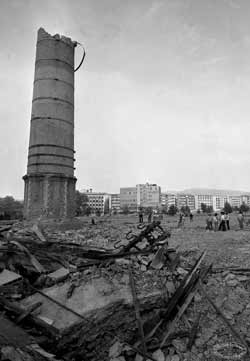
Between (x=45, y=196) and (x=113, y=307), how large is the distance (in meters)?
7.28

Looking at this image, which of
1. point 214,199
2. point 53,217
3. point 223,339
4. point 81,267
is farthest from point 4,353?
point 214,199

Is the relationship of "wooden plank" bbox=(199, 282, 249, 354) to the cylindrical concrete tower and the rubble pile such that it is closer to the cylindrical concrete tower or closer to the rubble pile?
the rubble pile

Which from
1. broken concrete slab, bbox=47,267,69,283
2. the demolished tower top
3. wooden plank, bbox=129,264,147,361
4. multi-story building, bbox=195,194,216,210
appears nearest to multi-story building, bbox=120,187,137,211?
multi-story building, bbox=195,194,216,210

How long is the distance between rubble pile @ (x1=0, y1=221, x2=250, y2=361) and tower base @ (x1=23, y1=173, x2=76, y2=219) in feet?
16.7

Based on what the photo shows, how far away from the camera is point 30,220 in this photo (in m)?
9.62

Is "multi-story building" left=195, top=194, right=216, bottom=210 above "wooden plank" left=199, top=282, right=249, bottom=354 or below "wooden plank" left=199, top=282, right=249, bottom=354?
above

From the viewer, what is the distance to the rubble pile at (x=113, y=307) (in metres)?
2.83

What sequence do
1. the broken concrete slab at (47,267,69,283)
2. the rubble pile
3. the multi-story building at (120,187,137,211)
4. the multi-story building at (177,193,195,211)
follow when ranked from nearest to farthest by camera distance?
1. the rubble pile
2. the broken concrete slab at (47,267,69,283)
3. the multi-story building at (120,187,137,211)
4. the multi-story building at (177,193,195,211)

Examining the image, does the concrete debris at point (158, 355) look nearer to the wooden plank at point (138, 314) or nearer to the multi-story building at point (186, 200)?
the wooden plank at point (138, 314)

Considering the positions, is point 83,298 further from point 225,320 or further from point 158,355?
point 225,320

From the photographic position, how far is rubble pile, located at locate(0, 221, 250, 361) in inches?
111

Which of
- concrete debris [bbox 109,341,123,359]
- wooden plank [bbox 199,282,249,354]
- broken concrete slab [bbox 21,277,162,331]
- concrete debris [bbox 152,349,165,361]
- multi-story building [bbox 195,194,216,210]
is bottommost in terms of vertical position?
concrete debris [bbox 152,349,165,361]

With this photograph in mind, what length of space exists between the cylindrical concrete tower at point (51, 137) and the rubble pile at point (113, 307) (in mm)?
5233

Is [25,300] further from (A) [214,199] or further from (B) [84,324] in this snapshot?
(A) [214,199]
